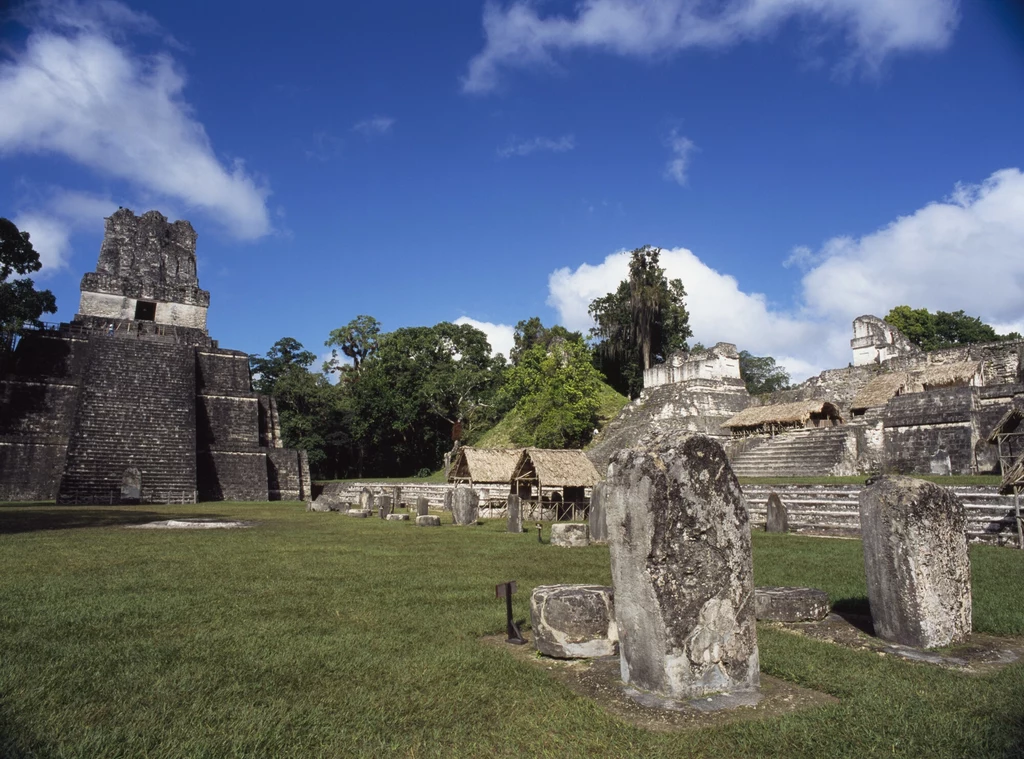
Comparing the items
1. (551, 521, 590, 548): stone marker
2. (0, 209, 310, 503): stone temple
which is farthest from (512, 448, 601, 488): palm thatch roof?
(0, 209, 310, 503): stone temple

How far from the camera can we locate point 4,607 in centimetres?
546

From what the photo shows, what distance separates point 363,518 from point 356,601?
1325 cm

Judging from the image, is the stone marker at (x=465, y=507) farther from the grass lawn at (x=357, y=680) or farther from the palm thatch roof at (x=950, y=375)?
the palm thatch roof at (x=950, y=375)

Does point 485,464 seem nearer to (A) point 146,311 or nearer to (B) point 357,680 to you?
(B) point 357,680

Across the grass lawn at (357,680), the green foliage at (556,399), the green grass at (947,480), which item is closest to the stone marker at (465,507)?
the green grass at (947,480)

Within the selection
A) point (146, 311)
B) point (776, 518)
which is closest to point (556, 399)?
point (776, 518)

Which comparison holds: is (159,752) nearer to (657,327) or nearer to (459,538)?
(459,538)

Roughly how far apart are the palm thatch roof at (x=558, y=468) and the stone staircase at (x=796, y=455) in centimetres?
853

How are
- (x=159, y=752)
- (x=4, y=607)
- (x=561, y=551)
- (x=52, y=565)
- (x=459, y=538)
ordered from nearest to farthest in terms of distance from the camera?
1. (x=159, y=752)
2. (x=4, y=607)
3. (x=52, y=565)
4. (x=561, y=551)
5. (x=459, y=538)

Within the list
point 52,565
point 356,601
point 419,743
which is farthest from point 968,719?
point 52,565

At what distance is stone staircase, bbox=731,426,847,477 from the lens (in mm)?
23156

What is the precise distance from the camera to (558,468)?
19.2 meters

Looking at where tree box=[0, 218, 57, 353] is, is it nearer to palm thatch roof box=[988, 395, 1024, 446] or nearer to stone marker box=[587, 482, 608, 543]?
stone marker box=[587, 482, 608, 543]

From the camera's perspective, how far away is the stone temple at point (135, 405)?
76.7 ft
